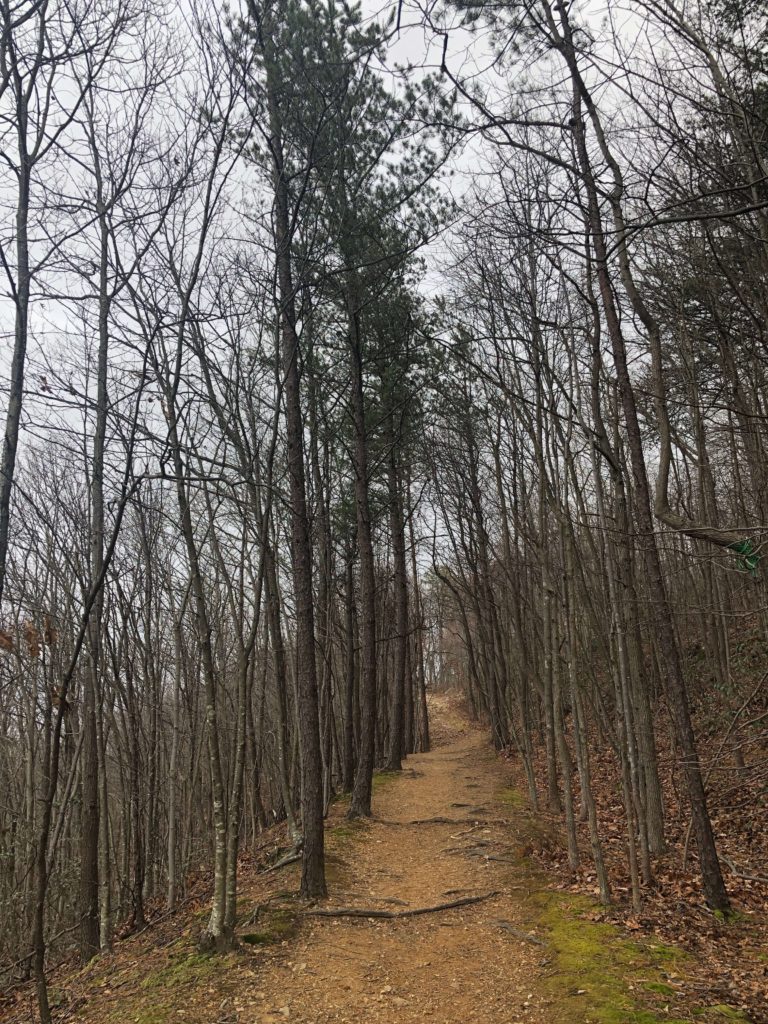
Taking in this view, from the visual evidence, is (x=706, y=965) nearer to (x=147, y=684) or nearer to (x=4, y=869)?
(x=147, y=684)

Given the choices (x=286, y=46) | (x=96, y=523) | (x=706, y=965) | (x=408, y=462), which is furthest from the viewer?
(x=408, y=462)

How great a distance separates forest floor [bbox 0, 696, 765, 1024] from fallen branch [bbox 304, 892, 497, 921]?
37 millimetres

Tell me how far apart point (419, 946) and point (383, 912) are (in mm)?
691

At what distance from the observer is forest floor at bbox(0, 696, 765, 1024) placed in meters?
4.14

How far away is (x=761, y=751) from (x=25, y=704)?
494 inches

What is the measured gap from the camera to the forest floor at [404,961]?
13.6 feet

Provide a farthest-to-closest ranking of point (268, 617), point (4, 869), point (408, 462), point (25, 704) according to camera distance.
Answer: point (408, 462) → point (25, 704) → point (4, 869) → point (268, 617)

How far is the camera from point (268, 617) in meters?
10.1

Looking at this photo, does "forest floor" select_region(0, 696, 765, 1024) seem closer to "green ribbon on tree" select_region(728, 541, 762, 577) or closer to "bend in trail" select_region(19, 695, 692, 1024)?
"bend in trail" select_region(19, 695, 692, 1024)

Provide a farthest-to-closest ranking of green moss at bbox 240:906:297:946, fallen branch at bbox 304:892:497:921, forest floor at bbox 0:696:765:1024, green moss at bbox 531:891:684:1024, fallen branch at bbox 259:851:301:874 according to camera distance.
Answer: fallen branch at bbox 259:851:301:874 < fallen branch at bbox 304:892:497:921 < green moss at bbox 240:906:297:946 < forest floor at bbox 0:696:765:1024 < green moss at bbox 531:891:684:1024

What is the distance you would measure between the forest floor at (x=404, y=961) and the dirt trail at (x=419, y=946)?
0.05ft

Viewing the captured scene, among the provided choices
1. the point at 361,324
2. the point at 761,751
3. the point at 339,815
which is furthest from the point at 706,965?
the point at 361,324

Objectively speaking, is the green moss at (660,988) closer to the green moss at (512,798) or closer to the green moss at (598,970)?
the green moss at (598,970)

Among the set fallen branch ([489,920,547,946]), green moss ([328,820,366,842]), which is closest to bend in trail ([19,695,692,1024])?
fallen branch ([489,920,547,946])
